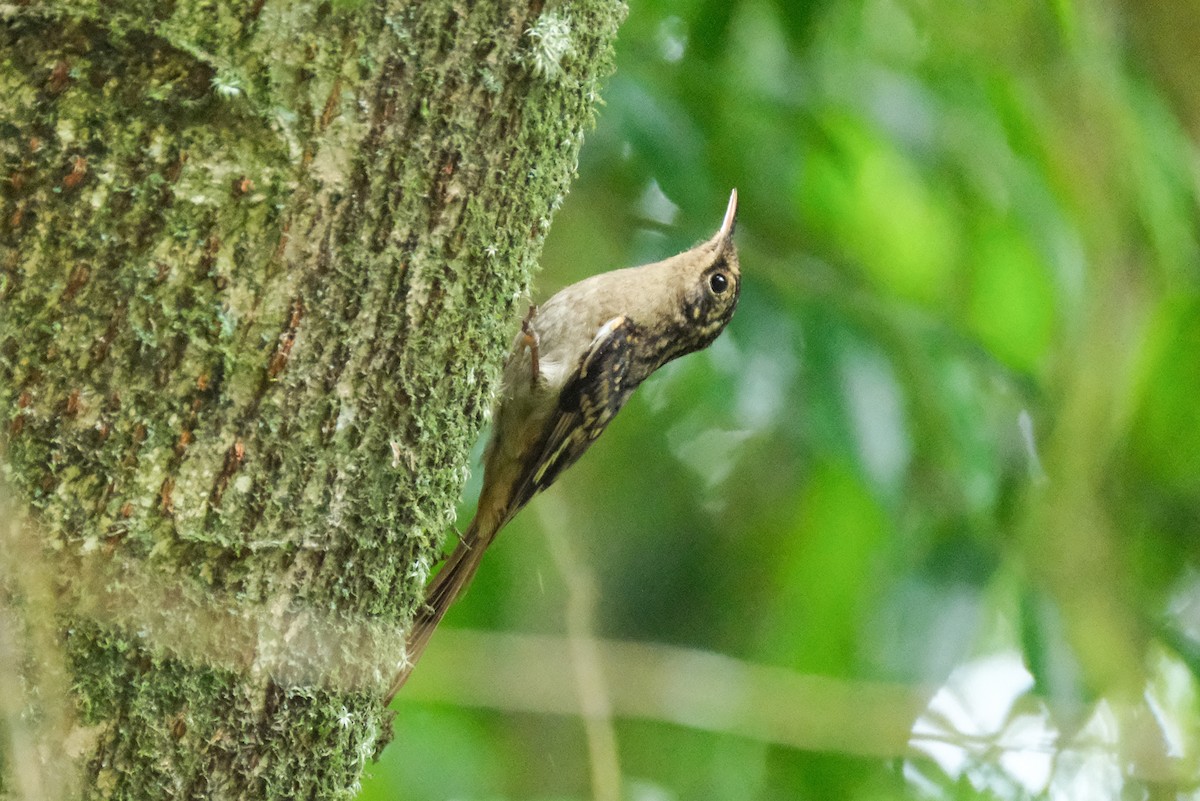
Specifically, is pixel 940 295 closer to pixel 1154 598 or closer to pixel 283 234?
pixel 1154 598

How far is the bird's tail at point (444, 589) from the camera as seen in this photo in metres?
2.70

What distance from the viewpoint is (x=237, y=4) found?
159 cm

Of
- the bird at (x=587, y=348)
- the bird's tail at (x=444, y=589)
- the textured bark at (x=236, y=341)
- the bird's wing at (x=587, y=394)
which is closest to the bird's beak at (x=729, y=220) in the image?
the bird at (x=587, y=348)

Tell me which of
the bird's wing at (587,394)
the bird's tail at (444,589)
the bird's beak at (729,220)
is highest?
the bird's beak at (729,220)

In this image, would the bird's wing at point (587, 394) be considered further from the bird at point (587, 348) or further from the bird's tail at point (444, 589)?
the bird's tail at point (444, 589)

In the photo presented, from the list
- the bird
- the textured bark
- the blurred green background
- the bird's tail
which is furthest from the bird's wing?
the textured bark

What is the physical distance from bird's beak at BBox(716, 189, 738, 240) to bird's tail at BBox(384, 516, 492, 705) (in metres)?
1.15

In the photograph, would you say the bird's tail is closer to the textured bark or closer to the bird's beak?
the textured bark

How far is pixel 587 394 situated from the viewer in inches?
130

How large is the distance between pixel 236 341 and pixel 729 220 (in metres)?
1.98

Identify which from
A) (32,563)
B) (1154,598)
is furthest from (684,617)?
(32,563)

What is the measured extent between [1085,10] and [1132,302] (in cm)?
101

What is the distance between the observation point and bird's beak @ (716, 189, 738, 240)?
325cm

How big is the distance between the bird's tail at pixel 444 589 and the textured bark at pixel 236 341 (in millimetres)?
812
